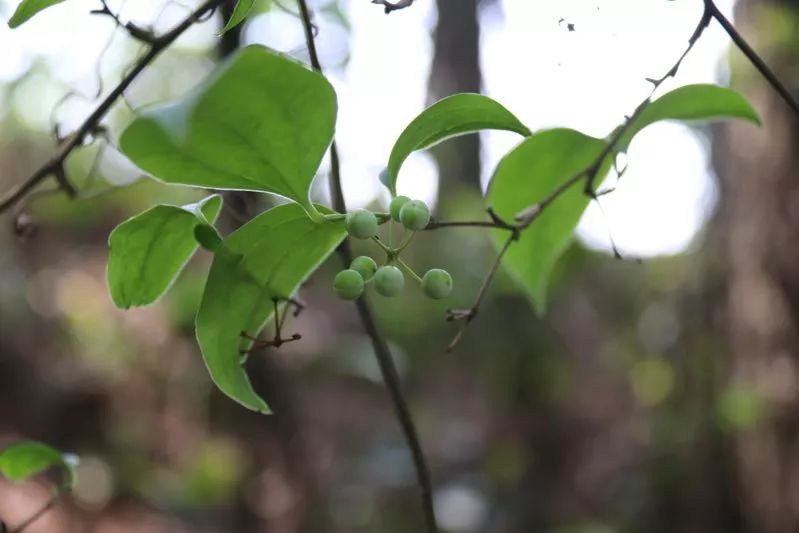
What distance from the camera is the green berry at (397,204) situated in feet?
1.04

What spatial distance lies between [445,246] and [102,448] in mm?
1007

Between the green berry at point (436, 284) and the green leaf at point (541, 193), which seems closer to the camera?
the green berry at point (436, 284)

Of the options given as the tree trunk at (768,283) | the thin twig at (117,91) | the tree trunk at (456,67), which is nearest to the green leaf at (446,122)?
the thin twig at (117,91)

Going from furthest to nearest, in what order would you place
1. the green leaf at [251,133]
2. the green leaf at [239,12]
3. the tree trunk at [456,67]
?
the tree trunk at [456,67], the green leaf at [239,12], the green leaf at [251,133]

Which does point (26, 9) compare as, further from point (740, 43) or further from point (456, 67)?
point (456, 67)

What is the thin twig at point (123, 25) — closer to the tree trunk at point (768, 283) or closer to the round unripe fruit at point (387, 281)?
the round unripe fruit at point (387, 281)

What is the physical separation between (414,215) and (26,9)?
8.1 inches

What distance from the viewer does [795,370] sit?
4.00ft

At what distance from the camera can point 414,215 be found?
306 millimetres

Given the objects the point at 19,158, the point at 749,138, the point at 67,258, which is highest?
the point at 749,138

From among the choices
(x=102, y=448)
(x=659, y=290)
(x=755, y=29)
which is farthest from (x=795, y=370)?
(x=102, y=448)

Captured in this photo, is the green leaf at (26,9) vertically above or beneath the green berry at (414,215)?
above

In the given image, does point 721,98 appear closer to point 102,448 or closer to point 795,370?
point 795,370

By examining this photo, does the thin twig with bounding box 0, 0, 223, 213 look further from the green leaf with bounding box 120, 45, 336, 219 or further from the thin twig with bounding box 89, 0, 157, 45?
the green leaf with bounding box 120, 45, 336, 219
